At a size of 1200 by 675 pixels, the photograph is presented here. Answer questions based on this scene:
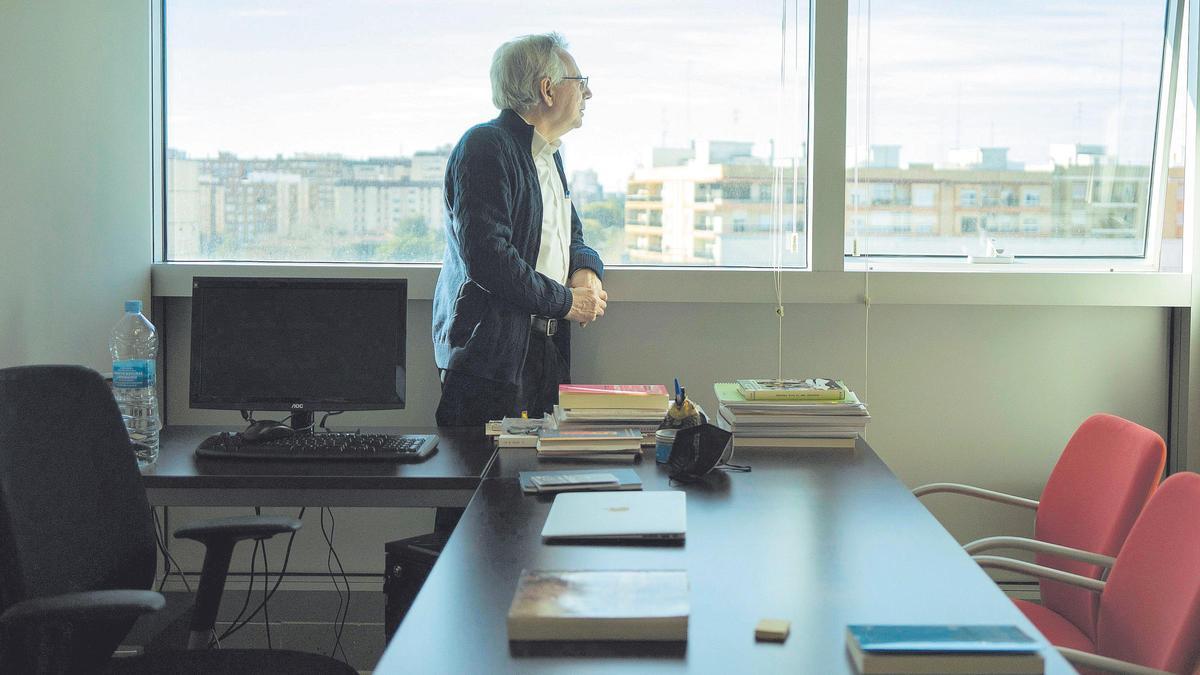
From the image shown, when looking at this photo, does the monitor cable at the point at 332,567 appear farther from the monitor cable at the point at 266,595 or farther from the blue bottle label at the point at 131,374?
the blue bottle label at the point at 131,374

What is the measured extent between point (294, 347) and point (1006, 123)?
8.28 feet

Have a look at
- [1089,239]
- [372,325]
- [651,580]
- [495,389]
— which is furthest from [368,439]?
[1089,239]

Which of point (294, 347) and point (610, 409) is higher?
point (294, 347)

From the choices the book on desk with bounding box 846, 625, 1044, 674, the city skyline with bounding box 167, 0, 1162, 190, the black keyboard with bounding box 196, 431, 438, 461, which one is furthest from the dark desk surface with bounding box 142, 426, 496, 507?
the city skyline with bounding box 167, 0, 1162, 190

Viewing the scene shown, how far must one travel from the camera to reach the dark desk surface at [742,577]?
135 centimetres

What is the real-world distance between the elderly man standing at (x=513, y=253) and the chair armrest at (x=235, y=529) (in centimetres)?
99

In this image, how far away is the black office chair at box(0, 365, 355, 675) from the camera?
1728 millimetres

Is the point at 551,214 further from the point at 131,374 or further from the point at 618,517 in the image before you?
the point at 618,517

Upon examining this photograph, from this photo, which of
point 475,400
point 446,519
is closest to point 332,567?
point 446,519

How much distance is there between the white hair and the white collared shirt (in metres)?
0.12

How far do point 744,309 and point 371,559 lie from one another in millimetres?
1567

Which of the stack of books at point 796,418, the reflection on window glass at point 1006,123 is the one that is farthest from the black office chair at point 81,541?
the reflection on window glass at point 1006,123

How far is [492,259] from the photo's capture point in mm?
2936

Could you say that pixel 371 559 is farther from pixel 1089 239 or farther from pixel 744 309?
pixel 1089 239
